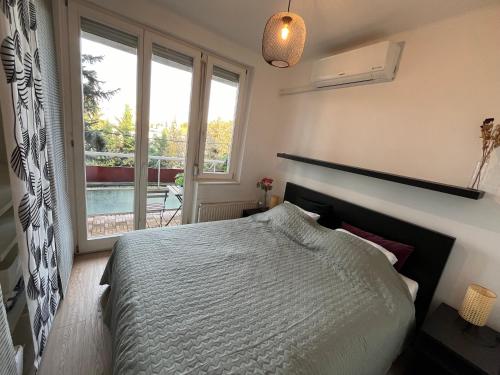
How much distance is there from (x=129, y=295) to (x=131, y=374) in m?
0.42

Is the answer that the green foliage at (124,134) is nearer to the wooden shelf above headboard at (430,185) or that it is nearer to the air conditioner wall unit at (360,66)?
the air conditioner wall unit at (360,66)

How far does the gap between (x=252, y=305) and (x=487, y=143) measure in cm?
185

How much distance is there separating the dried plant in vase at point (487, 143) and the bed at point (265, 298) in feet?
1.51

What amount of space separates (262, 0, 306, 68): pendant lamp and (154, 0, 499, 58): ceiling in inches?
27.9

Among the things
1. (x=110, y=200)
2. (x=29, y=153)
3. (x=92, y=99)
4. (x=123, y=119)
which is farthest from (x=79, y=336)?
(x=92, y=99)

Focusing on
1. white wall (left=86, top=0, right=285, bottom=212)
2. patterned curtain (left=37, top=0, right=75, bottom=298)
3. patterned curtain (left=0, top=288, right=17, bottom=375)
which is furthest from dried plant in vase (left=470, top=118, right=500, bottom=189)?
patterned curtain (left=37, top=0, right=75, bottom=298)

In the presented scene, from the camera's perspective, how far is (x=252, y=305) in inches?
47.0

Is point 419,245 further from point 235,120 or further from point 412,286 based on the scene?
point 235,120

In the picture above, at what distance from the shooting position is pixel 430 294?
1628 mm

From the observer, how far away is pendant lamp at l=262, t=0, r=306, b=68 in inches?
47.4

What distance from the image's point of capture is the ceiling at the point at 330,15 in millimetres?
1562

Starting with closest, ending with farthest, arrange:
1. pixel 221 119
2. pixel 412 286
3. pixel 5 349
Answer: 1. pixel 5 349
2. pixel 412 286
3. pixel 221 119

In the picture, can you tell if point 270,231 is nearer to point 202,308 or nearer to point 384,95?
point 202,308

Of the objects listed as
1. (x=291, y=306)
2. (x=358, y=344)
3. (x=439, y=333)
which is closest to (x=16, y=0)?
(x=291, y=306)
